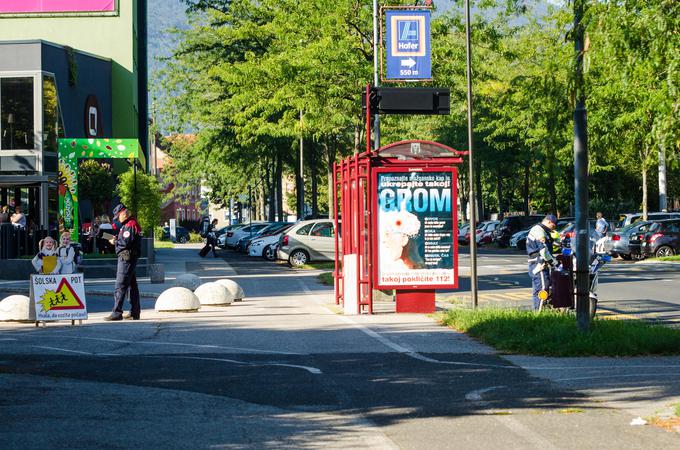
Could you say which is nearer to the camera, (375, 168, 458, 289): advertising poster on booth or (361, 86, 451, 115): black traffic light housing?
(375, 168, 458, 289): advertising poster on booth

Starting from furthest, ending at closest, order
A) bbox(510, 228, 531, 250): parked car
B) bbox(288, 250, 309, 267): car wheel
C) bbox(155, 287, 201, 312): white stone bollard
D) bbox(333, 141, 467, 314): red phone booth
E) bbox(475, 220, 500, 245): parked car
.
Answer: bbox(475, 220, 500, 245): parked car
bbox(510, 228, 531, 250): parked car
bbox(288, 250, 309, 267): car wheel
bbox(155, 287, 201, 312): white stone bollard
bbox(333, 141, 467, 314): red phone booth

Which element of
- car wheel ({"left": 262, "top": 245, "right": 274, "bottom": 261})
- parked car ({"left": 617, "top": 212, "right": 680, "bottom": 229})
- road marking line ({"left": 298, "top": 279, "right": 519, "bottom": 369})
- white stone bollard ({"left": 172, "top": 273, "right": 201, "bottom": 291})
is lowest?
road marking line ({"left": 298, "top": 279, "right": 519, "bottom": 369})

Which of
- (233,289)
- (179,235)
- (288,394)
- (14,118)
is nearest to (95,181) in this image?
(14,118)

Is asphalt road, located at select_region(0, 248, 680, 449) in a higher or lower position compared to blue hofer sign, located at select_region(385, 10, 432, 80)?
lower

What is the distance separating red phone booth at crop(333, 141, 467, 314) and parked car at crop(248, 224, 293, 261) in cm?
2680

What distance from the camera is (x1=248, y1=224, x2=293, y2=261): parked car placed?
46469 mm

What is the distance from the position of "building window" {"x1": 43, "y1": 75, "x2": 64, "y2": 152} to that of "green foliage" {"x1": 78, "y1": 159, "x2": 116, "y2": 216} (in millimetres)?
1404

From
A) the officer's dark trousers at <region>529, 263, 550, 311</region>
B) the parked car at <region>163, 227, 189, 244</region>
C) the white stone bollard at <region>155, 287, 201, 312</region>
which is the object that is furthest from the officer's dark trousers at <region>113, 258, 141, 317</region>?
the parked car at <region>163, 227, 189, 244</region>

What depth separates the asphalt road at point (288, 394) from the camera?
7.93 meters

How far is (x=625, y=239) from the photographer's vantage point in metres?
42.6

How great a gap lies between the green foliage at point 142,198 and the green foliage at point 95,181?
291cm

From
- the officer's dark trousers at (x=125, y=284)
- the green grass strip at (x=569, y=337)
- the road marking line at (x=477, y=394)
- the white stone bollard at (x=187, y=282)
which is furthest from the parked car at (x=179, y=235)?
the road marking line at (x=477, y=394)

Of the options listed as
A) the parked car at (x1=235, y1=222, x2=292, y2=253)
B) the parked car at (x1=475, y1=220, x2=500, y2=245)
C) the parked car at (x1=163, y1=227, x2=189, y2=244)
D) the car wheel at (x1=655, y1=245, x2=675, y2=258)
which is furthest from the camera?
the parked car at (x1=163, y1=227, x2=189, y2=244)

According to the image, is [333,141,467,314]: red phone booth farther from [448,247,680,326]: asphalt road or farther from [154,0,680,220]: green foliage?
[448,247,680,326]: asphalt road
